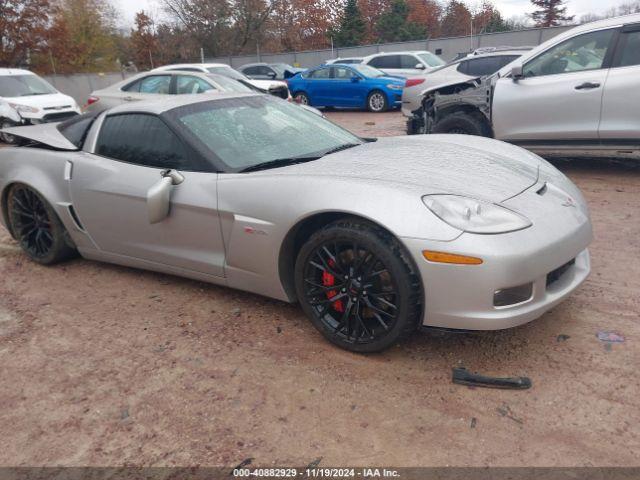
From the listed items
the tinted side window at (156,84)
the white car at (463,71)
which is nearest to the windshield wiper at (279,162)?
the white car at (463,71)

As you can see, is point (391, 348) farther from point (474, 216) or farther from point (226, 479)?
point (226, 479)

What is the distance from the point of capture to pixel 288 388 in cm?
258

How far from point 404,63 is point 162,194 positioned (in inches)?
602

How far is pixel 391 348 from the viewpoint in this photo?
2.85 meters

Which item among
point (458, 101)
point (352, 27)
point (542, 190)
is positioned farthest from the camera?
point (352, 27)

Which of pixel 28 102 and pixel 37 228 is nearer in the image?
pixel 37 228

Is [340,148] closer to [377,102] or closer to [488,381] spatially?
[488,381]

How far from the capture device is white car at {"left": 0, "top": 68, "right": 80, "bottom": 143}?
39.3ft

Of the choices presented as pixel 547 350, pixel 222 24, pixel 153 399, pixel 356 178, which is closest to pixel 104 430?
pixel 153 399

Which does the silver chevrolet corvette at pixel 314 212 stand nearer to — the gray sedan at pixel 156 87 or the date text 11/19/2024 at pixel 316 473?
the date text 11/19/2024 at pixel 316 473

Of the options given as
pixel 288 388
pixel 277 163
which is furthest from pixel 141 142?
pixel 288 388

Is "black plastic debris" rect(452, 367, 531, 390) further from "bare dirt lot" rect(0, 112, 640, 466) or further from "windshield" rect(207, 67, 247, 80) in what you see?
"windshield" rect(207, 67, 247, 80)

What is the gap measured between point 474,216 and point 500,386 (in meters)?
0.80

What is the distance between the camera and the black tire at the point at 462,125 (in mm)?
6648
